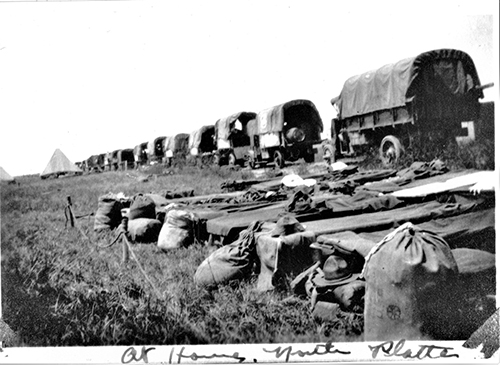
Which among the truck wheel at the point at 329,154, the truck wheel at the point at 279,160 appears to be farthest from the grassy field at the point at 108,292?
the truck wheel at the point at 329,154

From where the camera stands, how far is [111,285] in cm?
463

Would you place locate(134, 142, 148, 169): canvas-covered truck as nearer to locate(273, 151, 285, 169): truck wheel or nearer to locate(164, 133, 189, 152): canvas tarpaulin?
locate(164, 133, 189, 152): canvas tarpaulin

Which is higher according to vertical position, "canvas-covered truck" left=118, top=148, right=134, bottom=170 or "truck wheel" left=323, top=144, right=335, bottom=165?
"canvas-covered truck" left=118, top=148, right=134, bottom=170

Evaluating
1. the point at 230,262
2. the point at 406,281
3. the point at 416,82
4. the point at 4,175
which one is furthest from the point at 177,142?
the point at 406,281

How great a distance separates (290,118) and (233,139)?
0.59 metres

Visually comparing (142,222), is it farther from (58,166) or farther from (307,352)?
(307,352)

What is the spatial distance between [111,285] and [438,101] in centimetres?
326

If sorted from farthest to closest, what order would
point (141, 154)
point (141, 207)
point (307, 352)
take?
point (141, 154), point (141, 207), point (307, 352)

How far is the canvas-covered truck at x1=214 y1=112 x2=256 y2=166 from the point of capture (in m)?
4.93

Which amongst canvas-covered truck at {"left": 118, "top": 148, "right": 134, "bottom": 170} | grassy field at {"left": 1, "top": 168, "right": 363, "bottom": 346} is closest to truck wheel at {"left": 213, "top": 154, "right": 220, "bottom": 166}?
grassy field at {"left": 1, "top": 168, "right": 363, "bottom": 346}

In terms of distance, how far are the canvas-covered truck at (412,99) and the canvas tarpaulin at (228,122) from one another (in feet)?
2.59

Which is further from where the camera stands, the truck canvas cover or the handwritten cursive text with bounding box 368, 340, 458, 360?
the truck canvas cover

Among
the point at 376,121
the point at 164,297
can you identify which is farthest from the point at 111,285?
the point at 376,121

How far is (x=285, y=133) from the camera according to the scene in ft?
16.8
